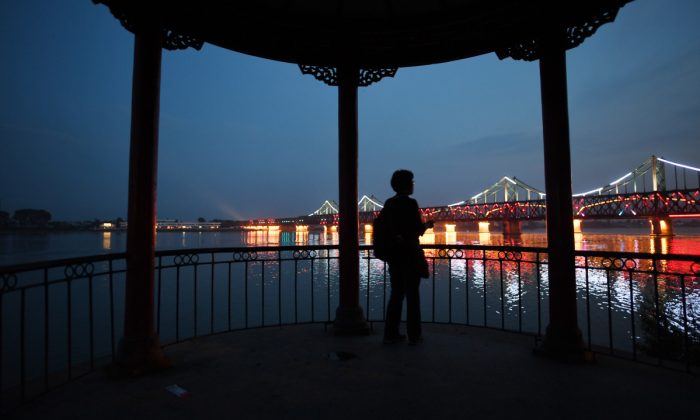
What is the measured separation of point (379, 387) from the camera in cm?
290

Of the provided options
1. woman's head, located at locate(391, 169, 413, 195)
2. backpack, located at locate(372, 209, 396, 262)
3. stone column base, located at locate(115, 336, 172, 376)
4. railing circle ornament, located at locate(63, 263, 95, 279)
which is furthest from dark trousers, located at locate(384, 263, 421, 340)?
railing circle ornament, located at locate(63, 263, 95, 279)

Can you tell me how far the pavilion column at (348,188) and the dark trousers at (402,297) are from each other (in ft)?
2.02

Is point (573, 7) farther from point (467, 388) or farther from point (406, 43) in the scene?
point (467, 388)

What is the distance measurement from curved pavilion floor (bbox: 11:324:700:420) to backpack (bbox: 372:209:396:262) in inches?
37.6

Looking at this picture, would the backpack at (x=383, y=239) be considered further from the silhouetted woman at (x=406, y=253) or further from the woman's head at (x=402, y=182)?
the woman's head at (x=402, y=182)

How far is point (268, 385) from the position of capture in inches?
116

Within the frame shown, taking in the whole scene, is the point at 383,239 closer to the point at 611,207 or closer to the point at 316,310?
the point at 316,310

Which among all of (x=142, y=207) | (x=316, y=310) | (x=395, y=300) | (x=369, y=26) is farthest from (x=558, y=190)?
(x=316, y=310)

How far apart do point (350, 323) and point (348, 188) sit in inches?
62.6

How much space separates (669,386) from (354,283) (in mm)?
2937

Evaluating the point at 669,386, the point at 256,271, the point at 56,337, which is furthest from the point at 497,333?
the point at 256,271

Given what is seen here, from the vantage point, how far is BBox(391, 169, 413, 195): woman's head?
394 cm

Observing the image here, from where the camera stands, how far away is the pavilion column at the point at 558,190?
3.66m

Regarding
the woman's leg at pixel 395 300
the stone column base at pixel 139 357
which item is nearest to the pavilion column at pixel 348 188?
the woman's leg at pixel 395 300
